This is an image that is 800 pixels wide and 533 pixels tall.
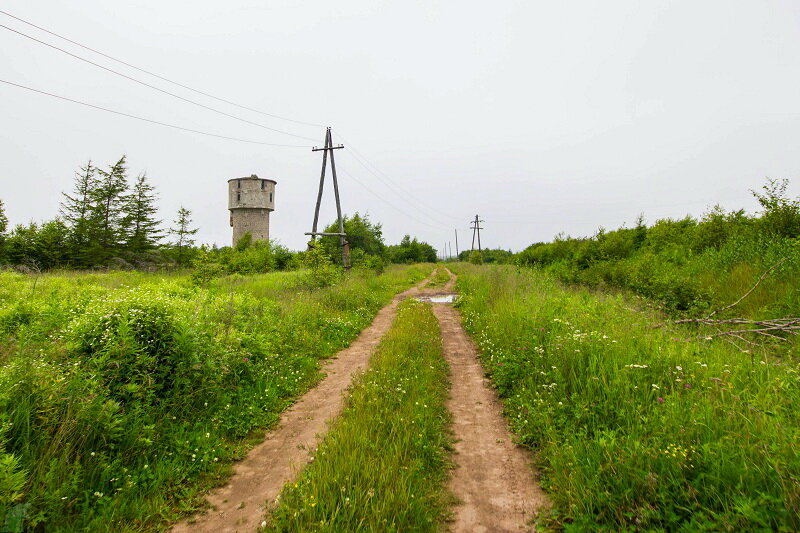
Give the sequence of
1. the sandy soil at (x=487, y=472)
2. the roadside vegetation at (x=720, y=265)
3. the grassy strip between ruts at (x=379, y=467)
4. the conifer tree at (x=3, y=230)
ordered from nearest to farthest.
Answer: the grassy strip between ruts at (x=379, y=467) → the sandy soil at (x=487, y=472) → the roadside vegetation at (x=720, y=265) → the conifer tree at (x=3, y=230)

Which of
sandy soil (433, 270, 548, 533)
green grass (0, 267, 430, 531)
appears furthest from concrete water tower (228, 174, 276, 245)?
sandy soil (433, 270, 548, 533)

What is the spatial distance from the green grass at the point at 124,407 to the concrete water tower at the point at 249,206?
113ft

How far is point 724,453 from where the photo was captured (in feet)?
8.50

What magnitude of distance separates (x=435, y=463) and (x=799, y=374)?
4.44 m

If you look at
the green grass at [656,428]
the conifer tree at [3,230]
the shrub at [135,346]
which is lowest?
the green grass at [656,428]

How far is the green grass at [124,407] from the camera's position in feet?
9.14

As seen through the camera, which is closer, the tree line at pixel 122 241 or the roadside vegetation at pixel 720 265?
the roadside vegetation at pixel 720 265

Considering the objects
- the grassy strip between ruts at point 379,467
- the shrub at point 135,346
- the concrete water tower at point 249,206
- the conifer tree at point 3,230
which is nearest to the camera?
the grassy strip between ruts at point 379,467

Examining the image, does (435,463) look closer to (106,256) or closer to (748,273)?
(748,273)

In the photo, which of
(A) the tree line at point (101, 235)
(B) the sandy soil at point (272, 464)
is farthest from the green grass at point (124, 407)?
(A) the tree line at point (101, 235)

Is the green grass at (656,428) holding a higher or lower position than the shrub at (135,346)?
lower

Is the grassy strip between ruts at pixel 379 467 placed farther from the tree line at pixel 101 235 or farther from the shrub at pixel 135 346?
the tree line at pixel 101 235

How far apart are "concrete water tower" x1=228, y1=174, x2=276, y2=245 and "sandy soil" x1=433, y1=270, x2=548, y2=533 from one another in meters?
38.2

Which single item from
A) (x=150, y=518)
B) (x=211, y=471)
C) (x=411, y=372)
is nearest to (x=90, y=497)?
(x=150, y=518)
